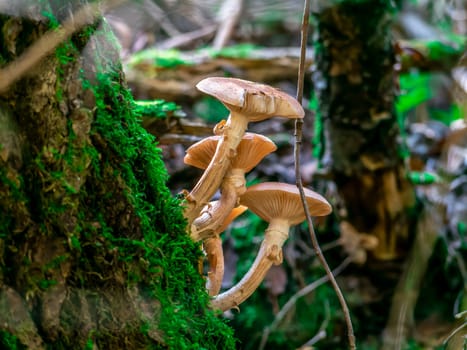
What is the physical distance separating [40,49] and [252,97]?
629 mm

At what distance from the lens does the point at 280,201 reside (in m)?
1.96

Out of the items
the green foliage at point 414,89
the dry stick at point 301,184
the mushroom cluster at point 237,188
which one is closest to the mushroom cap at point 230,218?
the mushroom cluster at point 237,188

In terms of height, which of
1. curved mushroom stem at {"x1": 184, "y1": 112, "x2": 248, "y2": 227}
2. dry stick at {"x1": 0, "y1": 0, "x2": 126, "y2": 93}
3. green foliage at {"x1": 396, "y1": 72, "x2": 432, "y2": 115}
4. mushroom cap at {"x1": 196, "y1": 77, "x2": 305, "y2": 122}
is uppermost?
dry stick at {"x1": 0, "y1": 0, "x2": 126, "y2": 93}

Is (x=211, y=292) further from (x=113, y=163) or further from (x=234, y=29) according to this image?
(x=234, y=29)

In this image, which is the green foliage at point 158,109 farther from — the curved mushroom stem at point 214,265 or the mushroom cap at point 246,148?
the curved mushroom stem at point 214,265

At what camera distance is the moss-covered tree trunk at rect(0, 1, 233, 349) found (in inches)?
49.9

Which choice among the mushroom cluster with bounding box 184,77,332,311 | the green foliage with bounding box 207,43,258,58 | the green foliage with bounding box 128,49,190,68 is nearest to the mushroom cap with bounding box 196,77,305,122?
the mushroom cluster with bounding box 184,77,332,311

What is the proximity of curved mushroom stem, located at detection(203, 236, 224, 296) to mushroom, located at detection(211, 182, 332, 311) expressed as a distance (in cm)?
7

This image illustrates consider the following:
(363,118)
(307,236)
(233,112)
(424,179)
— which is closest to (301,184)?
(233,112)

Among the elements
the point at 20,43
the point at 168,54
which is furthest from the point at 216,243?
the point at 168,54

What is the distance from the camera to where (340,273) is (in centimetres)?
373

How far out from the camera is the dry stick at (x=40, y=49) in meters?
1.25

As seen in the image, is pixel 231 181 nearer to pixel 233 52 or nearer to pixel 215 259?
pixel 215 259

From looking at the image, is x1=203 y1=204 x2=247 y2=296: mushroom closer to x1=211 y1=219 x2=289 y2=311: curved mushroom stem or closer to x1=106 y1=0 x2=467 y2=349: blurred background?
x1=211 y1=219 x2=289 y2=311: curved mushroom stem
